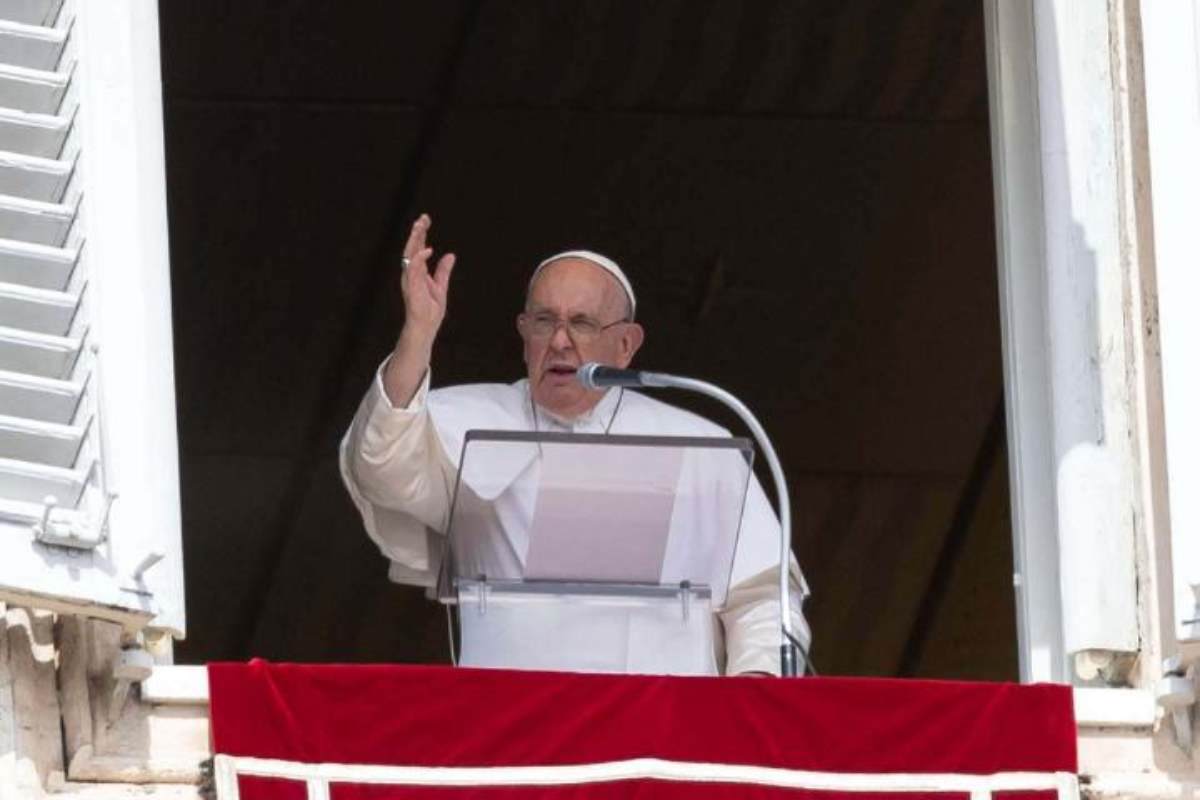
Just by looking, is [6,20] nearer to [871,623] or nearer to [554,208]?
[554,208]

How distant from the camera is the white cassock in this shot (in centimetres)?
625

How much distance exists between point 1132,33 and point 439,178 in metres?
3.87

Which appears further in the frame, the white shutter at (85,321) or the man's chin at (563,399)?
the man's chin at (563,399)

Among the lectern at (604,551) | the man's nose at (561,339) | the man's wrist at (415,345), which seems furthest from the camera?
the man's nose at (561,339)

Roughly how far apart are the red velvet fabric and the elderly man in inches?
27.8

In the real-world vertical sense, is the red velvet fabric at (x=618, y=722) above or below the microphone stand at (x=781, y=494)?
below

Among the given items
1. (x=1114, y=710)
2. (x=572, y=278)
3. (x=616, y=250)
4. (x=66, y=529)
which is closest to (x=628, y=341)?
(x=572, y=278)

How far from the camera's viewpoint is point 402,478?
635cm

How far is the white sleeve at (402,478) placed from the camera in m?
6.29

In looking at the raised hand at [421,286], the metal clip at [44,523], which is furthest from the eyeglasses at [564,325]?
the metal clip at [44,523]

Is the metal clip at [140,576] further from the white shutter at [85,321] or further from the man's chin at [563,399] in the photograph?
the man's chin at [563,399]

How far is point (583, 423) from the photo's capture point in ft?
22.1

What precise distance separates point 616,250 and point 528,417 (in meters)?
3.10

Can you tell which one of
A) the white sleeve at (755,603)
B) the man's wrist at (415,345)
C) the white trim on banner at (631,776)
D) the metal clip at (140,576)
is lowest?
the white trim on banner at (631,776)
